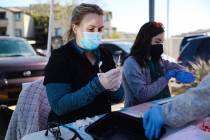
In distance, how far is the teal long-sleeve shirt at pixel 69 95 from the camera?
87.7 inches

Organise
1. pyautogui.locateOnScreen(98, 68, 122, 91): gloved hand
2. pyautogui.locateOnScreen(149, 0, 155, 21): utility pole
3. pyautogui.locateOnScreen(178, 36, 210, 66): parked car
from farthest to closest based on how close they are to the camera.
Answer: pyautogui.locateOnScreen(178, 36, 210, 66): parked car, pyautogui.locateOnScreen(149, 0, 155, 21): utility pole, pyautogui.locateOnScreen(98, 68, 122, 91): gloved hand

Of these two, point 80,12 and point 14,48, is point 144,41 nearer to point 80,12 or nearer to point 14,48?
point 80,12

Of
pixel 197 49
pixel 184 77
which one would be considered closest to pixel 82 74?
pixel 184 77

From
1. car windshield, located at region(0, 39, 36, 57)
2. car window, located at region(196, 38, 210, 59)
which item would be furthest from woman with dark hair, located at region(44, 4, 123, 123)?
car window, located at region(196, 38, 210, 59)

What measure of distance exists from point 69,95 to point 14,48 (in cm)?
609

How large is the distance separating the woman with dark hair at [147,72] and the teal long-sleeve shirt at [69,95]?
33.7 inches

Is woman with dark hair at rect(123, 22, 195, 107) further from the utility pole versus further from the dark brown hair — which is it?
the utility pole

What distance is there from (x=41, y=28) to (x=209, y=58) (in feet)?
147

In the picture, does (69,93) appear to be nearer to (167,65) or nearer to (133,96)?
(133,96)

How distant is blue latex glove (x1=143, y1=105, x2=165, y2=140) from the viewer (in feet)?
5.27

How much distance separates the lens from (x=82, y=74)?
2.44m

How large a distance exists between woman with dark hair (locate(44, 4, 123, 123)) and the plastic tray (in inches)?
17.4

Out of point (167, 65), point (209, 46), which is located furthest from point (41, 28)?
point (167, 65)

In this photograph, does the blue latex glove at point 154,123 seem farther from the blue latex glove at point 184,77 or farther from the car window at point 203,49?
the car window at point 203,49
